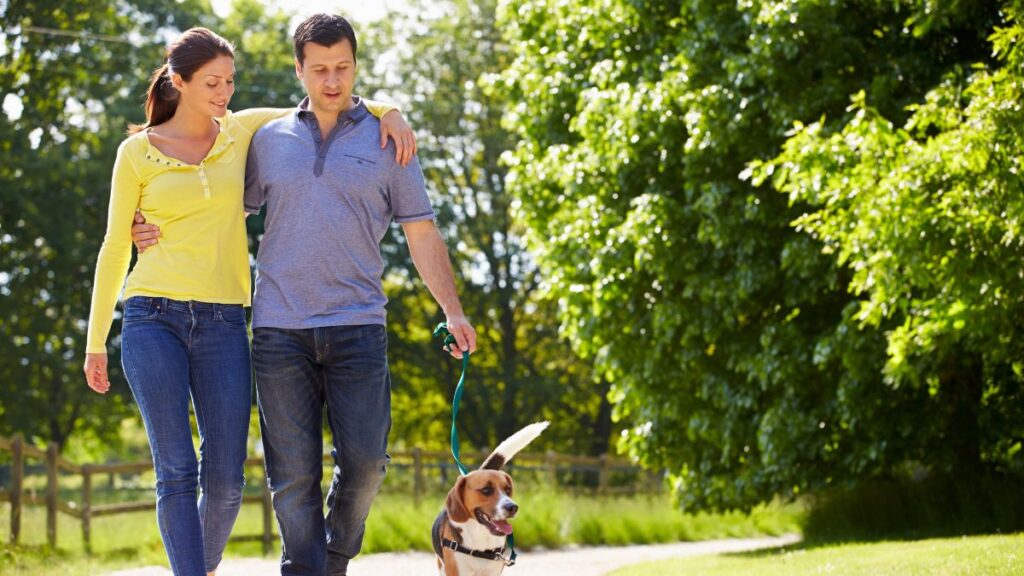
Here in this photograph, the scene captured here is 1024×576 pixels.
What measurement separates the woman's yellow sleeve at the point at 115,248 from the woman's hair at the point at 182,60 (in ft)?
0.87

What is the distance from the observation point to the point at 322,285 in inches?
197

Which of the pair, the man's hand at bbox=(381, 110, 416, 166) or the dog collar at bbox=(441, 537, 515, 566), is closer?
the man's hand at bbox=(381, 110, 416, 166)

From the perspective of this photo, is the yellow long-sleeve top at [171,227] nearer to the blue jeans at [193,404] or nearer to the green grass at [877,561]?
the blue jeans at [193,404]

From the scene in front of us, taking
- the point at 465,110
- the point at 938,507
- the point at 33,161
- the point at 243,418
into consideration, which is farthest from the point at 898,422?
the point at 465,110

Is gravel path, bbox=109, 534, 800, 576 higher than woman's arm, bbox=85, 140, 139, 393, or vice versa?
woman's arm, bbox=85, 140, 139, 393

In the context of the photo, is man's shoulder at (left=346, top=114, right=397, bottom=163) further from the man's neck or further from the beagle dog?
the beagle dog

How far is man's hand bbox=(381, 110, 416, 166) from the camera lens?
16.9 ft

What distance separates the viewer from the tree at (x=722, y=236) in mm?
13922

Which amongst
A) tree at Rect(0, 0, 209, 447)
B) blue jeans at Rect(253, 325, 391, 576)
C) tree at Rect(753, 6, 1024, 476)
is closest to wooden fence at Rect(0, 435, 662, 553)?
tree at Rect(753, 6, 1024, 476)

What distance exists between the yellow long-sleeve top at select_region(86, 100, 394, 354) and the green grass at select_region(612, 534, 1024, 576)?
Result: 5316mm

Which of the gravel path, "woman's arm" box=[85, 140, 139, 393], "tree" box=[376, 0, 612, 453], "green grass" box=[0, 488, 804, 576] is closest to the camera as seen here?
"woman's arm" box=[85, 140, 139, 393]

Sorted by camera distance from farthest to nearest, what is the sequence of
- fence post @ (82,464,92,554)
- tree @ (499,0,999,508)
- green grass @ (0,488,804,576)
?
fence post @ (82,464,92,554), green grass @ (0,488,804,576), tree @ (499,0,999,508)

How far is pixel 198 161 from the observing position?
16.6ft

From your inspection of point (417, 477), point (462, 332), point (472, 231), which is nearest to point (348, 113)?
point (462, 332)
